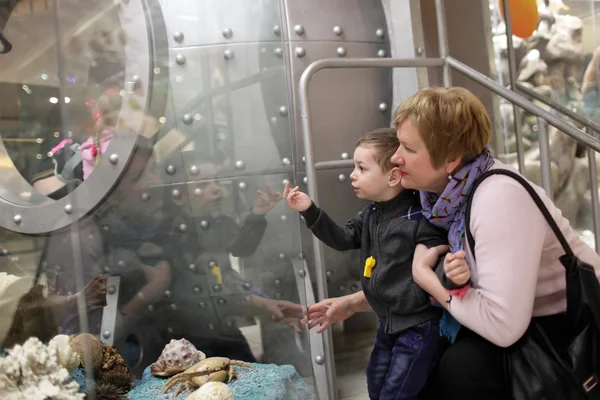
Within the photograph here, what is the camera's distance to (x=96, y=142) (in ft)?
3.59

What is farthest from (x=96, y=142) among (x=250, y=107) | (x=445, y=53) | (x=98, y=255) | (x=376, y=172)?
(x=445, y=53)

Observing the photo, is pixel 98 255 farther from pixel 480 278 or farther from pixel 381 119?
pixel 381 119

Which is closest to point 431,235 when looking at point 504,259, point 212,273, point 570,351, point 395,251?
point 395,251

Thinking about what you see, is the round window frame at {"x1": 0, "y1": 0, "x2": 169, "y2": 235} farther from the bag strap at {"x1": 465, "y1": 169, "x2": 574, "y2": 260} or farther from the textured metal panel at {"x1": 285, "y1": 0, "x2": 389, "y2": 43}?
the bag strap at {"x1": 465, "y1": 169, "x2": 574, "y2": 260}

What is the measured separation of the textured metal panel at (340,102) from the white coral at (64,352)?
31.6 inches

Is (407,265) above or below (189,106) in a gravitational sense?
below

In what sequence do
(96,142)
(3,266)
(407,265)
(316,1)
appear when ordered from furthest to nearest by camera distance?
(316,1), (407,265), (96,142), (3,266)

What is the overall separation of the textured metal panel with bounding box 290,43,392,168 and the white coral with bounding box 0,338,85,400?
0.85 meters

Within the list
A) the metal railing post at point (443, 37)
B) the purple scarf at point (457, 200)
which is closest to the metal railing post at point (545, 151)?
the metal railing post at point (443, 37)

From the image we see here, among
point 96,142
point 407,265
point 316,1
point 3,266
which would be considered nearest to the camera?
point 3,266

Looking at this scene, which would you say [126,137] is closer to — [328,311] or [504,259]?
[328,311]

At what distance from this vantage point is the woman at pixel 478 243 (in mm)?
1009

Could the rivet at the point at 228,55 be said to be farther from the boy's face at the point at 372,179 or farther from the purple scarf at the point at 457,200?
the purple scarf at the point at 457,200

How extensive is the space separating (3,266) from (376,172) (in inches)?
29.2
